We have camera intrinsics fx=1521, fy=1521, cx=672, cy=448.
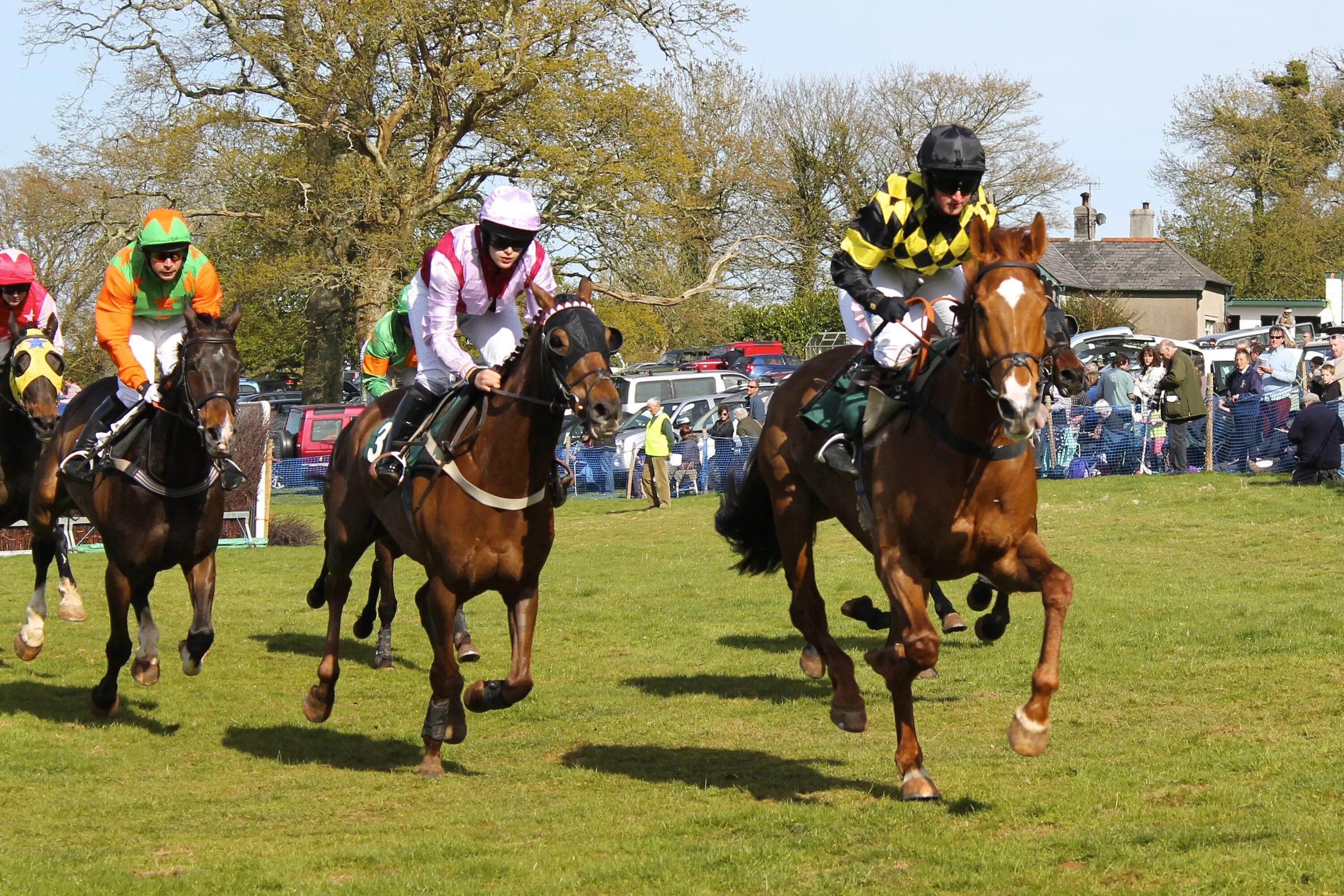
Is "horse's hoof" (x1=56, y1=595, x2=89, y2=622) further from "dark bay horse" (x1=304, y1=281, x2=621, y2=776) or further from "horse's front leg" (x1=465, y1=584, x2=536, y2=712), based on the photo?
"horse's front leg" (x1=465, y1=584, x2=536, y2=712)

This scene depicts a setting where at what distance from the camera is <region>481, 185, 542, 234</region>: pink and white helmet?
25.8 ft

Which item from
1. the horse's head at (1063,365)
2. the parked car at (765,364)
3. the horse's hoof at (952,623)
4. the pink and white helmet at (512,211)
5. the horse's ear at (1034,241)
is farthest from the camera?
the parked car at (765,364)

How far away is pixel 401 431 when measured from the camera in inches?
327

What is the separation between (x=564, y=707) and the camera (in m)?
9.55

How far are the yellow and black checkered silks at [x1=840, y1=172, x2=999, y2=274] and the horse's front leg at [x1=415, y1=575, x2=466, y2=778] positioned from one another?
2754 mm

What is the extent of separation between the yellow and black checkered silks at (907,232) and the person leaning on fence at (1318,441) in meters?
12.3

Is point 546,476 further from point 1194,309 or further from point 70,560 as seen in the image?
point 1194,309

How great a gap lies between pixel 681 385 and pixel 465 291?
2395 cm

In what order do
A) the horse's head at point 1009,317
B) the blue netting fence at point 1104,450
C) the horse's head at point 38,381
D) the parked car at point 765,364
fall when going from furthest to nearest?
the parked car at point 765,364, the blue netting fence at point 1104,450, the horse's head at point 38,381, the horse's head at point 1009,317

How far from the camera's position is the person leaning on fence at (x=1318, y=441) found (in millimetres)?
18609

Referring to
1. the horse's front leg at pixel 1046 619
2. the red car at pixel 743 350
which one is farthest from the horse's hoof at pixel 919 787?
the red car at pixel 743 350

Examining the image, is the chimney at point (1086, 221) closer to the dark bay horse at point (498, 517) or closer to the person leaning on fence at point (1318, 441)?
the person leaning on fence at point (1318, 441)

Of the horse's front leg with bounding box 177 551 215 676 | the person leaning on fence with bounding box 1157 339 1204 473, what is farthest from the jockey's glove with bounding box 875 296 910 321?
the person leaning on fence with bounding box 1157 339 1204 473

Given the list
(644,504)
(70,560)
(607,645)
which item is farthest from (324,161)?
(607,645)
